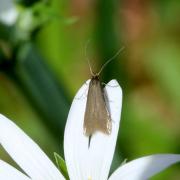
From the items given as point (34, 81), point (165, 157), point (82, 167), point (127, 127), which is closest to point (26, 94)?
point (34, 81)

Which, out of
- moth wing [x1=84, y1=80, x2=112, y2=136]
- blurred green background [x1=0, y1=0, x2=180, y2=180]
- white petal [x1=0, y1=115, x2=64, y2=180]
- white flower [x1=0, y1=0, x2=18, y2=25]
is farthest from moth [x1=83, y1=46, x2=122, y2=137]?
white flower [x1=0, y1=0, x2=18, y2=25]

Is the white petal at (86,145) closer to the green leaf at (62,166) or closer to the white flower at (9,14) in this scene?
the green leaf at (62,166)

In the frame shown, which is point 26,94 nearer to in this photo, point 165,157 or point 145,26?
point 165,157

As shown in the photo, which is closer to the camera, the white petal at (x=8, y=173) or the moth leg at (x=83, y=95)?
the white petal at (x=8, y=173)

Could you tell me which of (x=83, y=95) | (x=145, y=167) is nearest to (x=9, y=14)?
(x=83, y=95)

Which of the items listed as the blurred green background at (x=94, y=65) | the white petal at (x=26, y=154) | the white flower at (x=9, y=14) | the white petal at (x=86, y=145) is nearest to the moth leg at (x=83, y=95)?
the white petal at (x=86, y=145)

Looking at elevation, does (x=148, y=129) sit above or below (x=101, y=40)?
below
